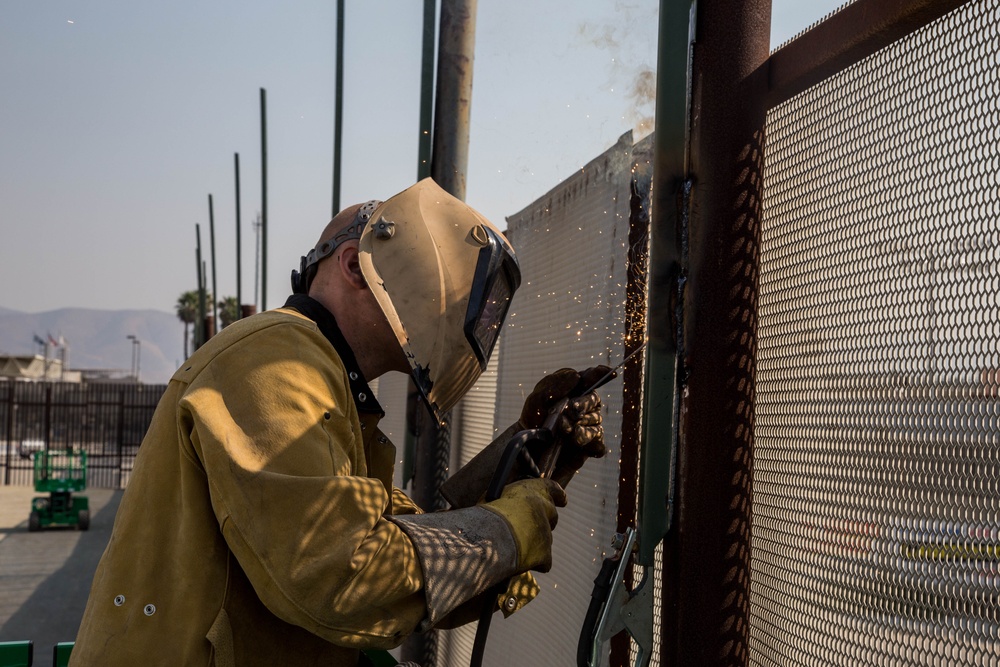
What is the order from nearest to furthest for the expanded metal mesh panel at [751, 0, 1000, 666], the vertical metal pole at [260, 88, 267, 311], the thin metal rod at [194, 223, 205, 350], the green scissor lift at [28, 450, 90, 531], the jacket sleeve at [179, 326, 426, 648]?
the expanded metal mesh panel at [751, 0, 1000, 666]
the jacket sleeve at [179, 326, 426, 648]
the vertical metal pole at [260, 88, 267, 311]
the green scissor lift at [28, 450, 90, 531]
the thin metal rod at [194, 223, 205, 350]

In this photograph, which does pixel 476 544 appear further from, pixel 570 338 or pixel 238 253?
pixel 238 253

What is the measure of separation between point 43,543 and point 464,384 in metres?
15.6

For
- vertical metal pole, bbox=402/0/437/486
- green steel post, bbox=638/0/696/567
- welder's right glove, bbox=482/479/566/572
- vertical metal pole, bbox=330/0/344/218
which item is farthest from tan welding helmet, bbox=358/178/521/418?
vertical metal pole, bbox=330/0/344/218

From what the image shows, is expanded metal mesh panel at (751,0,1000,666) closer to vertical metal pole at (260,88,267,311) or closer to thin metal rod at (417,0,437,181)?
thin metal rod at (417,0,437,181)

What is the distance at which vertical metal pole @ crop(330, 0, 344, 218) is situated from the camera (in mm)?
7133

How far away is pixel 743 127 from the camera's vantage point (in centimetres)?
179

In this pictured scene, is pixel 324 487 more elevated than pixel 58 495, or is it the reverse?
pixel 324 487

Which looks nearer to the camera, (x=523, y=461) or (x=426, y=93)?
(x=523, y=461)

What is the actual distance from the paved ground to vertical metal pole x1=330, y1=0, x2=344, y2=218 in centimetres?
491

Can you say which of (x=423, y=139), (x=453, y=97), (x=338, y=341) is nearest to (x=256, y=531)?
(x=338, y=341)

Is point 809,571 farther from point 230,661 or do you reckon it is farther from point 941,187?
point 230,661

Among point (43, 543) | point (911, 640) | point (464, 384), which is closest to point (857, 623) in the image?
point (911, 640)

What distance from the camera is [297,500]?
5.31 feet

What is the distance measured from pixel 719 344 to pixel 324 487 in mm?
760
